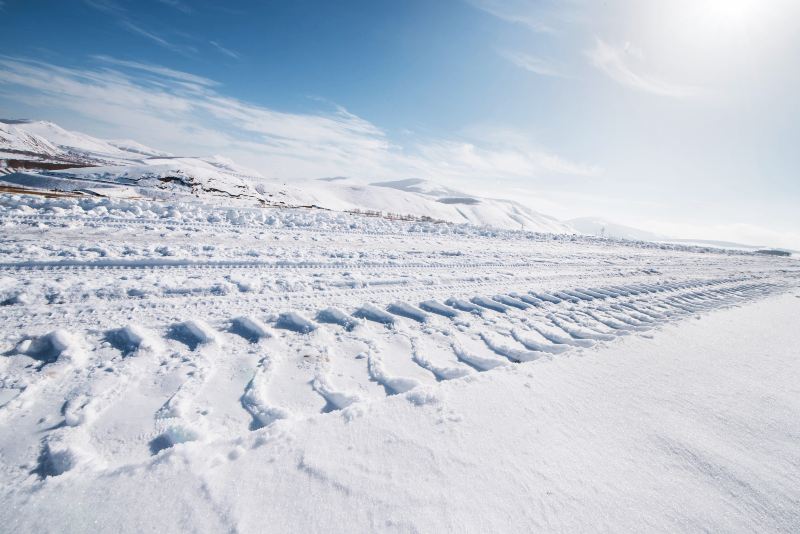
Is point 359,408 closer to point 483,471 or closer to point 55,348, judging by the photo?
point 483,471

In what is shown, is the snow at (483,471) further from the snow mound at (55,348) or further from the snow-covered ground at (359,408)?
the snow mound at (55,348)

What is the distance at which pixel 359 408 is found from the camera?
76.6 inches

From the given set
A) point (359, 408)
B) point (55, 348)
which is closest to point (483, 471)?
point (359, 408)

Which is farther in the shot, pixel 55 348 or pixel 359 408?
pixel 55 348

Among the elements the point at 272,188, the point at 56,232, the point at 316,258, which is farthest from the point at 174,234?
the point at 272,188

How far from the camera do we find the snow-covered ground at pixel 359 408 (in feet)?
4.50

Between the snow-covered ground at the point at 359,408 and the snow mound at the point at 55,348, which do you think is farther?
the snow mound at the point at 55,348

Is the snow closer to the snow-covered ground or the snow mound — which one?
the snow-covered ground

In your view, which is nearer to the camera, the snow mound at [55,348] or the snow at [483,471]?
the snow at [483,471]

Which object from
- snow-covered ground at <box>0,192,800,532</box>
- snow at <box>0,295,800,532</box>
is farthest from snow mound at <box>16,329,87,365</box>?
snow at <box>0,295,800,532</box>

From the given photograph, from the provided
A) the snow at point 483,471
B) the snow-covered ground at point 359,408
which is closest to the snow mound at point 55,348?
the snow-covered ground at point 359,408

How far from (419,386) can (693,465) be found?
145 cm

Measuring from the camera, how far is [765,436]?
208cm

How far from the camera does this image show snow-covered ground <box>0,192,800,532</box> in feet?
4.50
